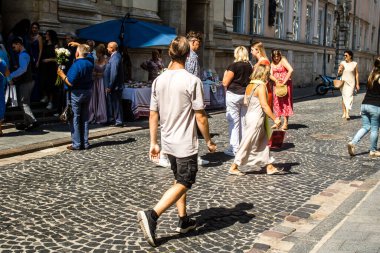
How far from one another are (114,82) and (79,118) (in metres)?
2.46

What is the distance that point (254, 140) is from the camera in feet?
22.4

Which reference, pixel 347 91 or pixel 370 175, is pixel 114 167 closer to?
pixel 370 175

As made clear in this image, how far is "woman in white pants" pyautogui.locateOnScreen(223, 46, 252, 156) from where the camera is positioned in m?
7.64

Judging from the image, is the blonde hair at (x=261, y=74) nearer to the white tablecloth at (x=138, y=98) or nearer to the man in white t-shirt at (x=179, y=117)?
the man in white t-shirt at (x=179, y=117)

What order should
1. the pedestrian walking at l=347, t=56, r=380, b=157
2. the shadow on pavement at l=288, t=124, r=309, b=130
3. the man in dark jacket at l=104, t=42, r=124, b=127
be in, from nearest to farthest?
the pedestrian walking at l=347, t=56, r=380, b=157
the man in dark jacket at l=104, t=42, r=124, b=127
the shadow on pavement at l=288, t=124, r=309, b=130

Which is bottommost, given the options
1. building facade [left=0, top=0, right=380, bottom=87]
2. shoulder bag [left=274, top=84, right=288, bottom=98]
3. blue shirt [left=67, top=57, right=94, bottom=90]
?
shoulder bag [left=274, top=84, right=288, bottom=98]

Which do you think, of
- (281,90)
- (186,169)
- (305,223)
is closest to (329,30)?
(281,90)

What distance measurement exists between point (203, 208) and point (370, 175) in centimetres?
306

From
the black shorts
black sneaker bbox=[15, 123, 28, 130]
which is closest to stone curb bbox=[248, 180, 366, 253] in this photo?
the black shorts

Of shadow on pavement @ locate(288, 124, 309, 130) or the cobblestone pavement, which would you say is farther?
shadow on pavement @ locate(288, 124, 309, 130)

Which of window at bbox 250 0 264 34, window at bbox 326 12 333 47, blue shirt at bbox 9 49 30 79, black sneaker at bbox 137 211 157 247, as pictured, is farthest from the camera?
window at bbox 326 12 333 47

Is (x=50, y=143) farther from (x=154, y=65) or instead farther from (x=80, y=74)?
(x=154, y=65)

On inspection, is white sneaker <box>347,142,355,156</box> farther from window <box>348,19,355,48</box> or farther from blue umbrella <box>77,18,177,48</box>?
window <box>348,19,355,48</box>

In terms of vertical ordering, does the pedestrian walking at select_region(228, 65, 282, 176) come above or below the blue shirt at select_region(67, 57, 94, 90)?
below
